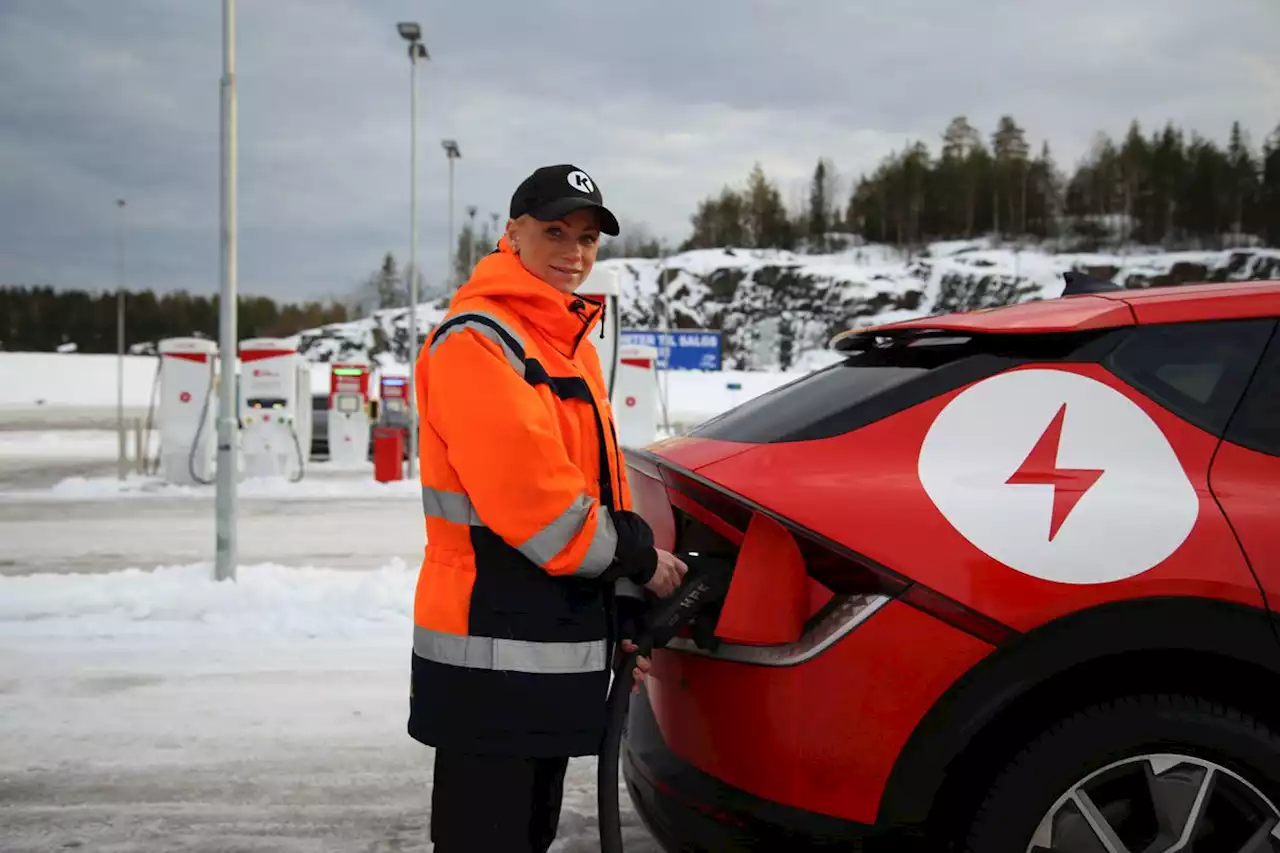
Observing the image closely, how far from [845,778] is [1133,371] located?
1.12 metres

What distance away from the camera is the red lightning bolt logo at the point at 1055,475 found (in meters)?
1.93

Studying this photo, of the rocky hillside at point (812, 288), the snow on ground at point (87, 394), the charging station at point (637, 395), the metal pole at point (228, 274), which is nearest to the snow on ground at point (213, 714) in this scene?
the metal pole at point (228, 274)

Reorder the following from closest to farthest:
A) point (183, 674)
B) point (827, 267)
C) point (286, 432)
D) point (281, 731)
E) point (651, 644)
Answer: point (651, 644) → point (281, 731) → point (183, 674) → point (286, 432) → point (827, 267)

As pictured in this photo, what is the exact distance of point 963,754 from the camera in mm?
1944

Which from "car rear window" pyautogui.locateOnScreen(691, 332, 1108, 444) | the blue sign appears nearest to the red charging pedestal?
"car rear window" pyautogui.locateOnScreen(691, 332, 1108, 444)

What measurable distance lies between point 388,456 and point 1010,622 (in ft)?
43.9

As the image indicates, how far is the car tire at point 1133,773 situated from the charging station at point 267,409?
13.9 metres

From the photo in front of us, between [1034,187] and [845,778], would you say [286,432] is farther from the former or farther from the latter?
[1034,187]

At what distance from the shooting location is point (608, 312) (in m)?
9.89

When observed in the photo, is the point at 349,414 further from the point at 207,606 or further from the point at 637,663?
the point at 637,663

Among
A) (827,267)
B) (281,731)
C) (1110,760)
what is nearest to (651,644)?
(1110,760)

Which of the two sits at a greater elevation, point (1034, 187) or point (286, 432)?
point (1034, 187)

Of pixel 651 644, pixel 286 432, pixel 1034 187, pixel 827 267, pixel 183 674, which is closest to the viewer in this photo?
pixel 651 644

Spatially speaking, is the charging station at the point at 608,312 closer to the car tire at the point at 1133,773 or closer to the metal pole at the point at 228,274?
the metal pole at the point at 228,274
